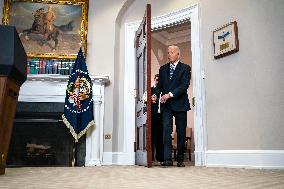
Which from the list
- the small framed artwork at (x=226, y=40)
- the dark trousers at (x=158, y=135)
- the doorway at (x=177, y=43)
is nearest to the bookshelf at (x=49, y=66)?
the dark trousers at (x=158, y=135)

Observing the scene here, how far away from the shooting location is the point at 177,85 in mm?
4051

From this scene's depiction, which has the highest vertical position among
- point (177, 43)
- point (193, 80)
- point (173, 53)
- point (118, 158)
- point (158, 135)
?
point (177, 43)

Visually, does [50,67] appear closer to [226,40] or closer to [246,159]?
[226,40]

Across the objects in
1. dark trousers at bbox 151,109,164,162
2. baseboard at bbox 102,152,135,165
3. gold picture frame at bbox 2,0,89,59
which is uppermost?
gold picture frame at bbox 2,0,89,59

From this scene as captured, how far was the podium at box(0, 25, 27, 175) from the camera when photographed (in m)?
1.92

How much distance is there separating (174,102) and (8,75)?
232 cm

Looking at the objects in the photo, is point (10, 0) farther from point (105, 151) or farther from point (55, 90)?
point (105, 151)

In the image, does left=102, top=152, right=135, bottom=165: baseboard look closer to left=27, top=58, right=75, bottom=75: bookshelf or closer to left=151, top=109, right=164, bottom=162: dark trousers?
left=151, top=109, right=164, bottom=162: dark trousers

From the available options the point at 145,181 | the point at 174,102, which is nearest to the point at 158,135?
the point at 174,102

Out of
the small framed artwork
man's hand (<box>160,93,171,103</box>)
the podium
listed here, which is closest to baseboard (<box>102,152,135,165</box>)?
man's hand (<box>160,93,171,103</box>)

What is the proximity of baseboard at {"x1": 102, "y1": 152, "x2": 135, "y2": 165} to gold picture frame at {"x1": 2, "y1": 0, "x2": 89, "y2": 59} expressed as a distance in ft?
5.69

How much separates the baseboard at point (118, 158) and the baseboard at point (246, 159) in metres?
1.42

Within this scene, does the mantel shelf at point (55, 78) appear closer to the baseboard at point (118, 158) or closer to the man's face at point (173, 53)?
the baseboard at point (118, 158)

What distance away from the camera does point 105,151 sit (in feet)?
16.5
